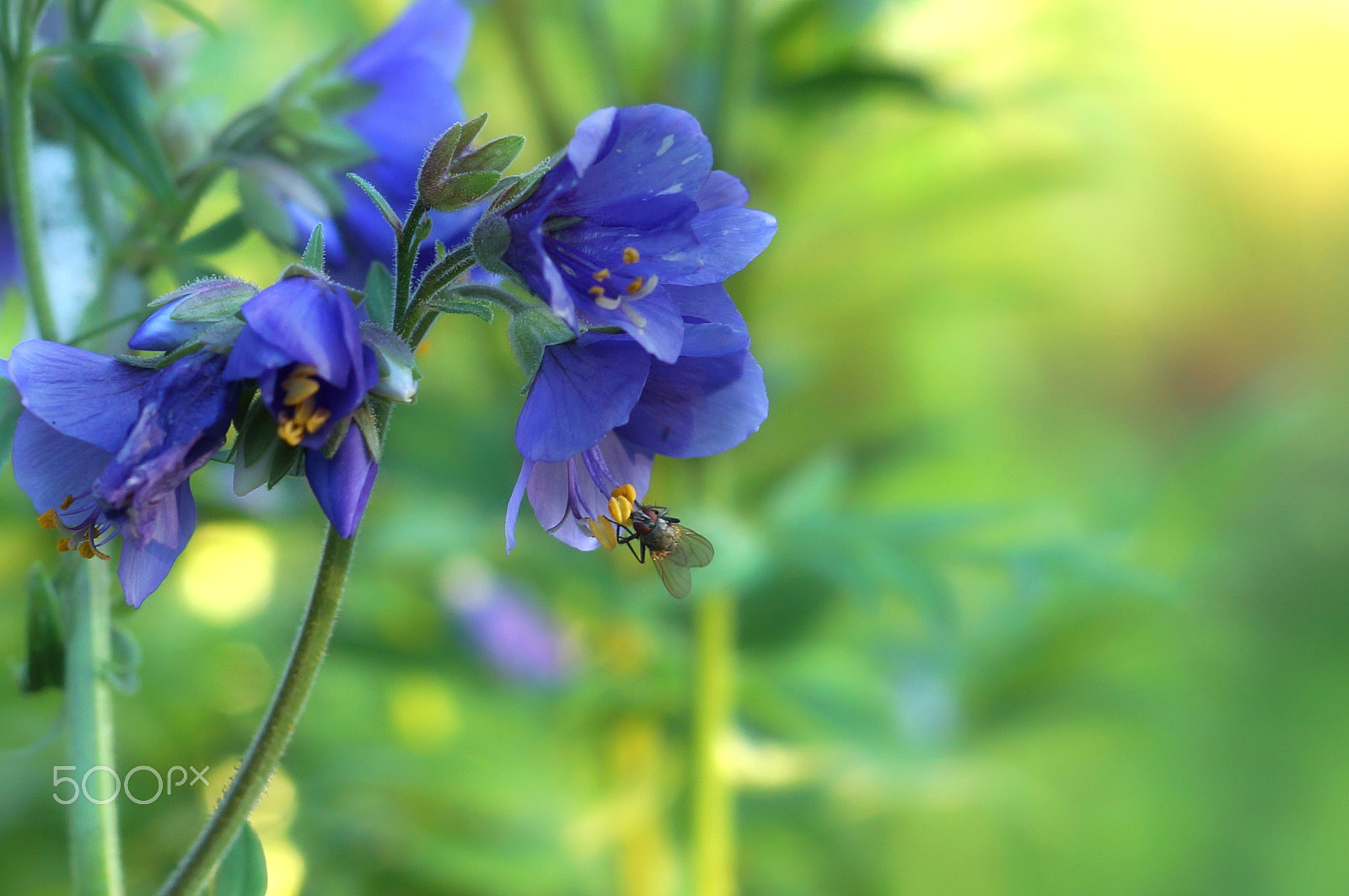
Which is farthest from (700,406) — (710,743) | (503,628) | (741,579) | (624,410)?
(503,628)

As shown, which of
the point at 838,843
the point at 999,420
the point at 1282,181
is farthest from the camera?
the point at 1282,181

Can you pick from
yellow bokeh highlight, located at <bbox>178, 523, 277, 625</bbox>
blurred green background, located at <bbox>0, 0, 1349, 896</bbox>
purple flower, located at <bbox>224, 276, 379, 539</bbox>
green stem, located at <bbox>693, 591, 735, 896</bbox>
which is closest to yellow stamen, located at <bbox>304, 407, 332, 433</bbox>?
purple flower, located at <bbox>224, 276, 379, 539</bbox>

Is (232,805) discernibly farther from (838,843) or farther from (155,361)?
(838,843)

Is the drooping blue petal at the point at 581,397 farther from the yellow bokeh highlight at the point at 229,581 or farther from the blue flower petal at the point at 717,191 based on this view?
the yellow bokeh highlight at the point at 229,581

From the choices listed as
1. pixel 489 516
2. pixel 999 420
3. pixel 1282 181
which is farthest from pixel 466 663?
pixel 1282 181

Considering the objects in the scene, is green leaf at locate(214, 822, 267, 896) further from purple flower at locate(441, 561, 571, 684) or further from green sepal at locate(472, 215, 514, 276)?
purple flower at locate(441, 561, 571, 684)

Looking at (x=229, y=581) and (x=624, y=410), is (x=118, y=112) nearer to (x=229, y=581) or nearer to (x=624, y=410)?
(x=624, y=410)

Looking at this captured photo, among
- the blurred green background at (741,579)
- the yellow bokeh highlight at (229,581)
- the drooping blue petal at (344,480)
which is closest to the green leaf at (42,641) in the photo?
the drooping blue petal at (344,480)
